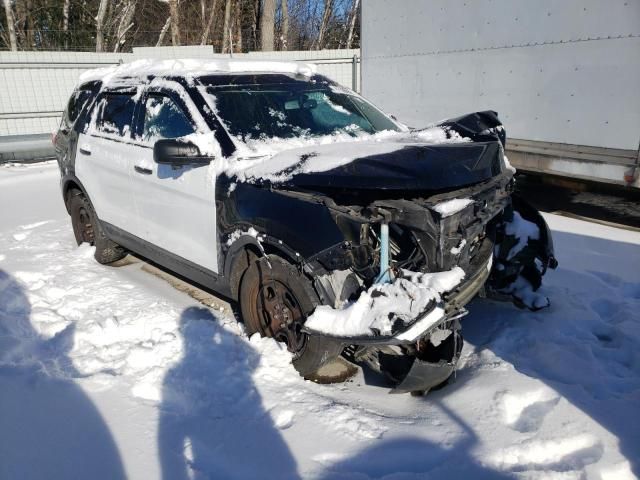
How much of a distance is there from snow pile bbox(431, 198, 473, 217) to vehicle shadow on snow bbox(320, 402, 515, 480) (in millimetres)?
1098

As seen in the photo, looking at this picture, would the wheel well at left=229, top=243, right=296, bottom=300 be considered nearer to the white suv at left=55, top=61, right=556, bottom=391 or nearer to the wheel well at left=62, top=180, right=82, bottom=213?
the white suv at left=55, top=61, right=556, bottom=391

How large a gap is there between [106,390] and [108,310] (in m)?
1.19

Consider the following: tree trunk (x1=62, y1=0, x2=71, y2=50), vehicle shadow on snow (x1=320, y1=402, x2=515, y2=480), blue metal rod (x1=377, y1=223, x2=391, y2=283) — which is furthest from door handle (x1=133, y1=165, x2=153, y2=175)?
tree trunk (x1=62, y1=0, x2=71, y2=50)

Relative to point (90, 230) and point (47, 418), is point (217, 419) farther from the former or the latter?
point (90, 230)

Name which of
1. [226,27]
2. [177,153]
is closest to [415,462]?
[177,153]

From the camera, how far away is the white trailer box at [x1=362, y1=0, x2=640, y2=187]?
507 cm

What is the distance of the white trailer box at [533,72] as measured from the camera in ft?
16.6

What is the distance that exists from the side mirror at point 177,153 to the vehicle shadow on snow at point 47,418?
143cm

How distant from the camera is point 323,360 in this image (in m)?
2.90

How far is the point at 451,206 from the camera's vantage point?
8.50 feet

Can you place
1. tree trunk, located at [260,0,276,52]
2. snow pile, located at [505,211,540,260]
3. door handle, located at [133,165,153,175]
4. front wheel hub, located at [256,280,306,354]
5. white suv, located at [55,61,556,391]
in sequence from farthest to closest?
tree trunk, located at [260,0,276,52]
door handle, located at [133,165,153,175]
snow pile, located at [505,211,540,260]
front wheel hub, located at [256,280,306,354]
white suv, located at [55,61,556,391]

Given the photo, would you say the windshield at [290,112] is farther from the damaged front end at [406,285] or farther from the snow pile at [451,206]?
the snow pile at [451,206]

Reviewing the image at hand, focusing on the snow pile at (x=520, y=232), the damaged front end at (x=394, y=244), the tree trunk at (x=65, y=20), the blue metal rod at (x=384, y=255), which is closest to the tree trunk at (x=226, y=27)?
the tree trunk at (x=65, y=20)

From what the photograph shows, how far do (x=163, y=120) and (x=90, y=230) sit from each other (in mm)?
2195
